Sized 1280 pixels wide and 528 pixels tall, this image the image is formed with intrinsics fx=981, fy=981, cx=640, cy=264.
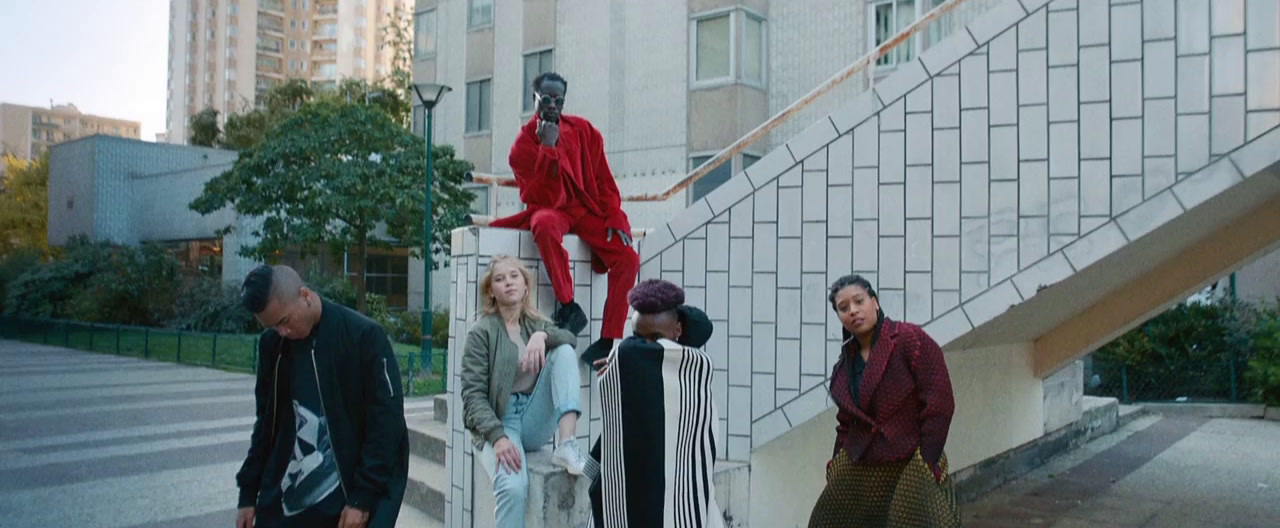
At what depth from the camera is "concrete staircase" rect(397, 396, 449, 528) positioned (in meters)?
6.19

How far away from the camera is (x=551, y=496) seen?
476 centimetres

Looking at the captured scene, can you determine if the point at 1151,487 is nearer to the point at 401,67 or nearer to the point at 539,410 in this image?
the point at 539,410

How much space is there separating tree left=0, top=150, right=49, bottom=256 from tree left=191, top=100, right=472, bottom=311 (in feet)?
90.0

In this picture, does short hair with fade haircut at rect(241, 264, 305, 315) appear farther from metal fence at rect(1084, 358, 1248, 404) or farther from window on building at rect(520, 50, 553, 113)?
window on building at rect(520, 50, 553, 113)

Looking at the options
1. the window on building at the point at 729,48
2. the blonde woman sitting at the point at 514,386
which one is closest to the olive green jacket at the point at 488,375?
the blonde woman sitting at the point at 514,386

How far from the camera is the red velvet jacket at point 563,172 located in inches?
207

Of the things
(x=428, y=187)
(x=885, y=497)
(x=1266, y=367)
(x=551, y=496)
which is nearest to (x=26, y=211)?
(x=428, y=187)

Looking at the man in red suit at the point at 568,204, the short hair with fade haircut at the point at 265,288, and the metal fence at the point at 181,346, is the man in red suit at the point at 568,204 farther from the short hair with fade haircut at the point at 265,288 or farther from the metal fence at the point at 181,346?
the metal fence at the point at 181,346

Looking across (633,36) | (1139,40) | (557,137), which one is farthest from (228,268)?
(1139,40)

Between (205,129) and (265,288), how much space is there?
45752 millimetres

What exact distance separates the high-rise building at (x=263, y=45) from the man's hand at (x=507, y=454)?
9680cm

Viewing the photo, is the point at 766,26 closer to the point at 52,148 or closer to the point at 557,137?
the point at 557,137

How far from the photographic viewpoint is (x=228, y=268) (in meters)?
28.3

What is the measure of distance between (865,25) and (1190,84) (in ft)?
40.7
